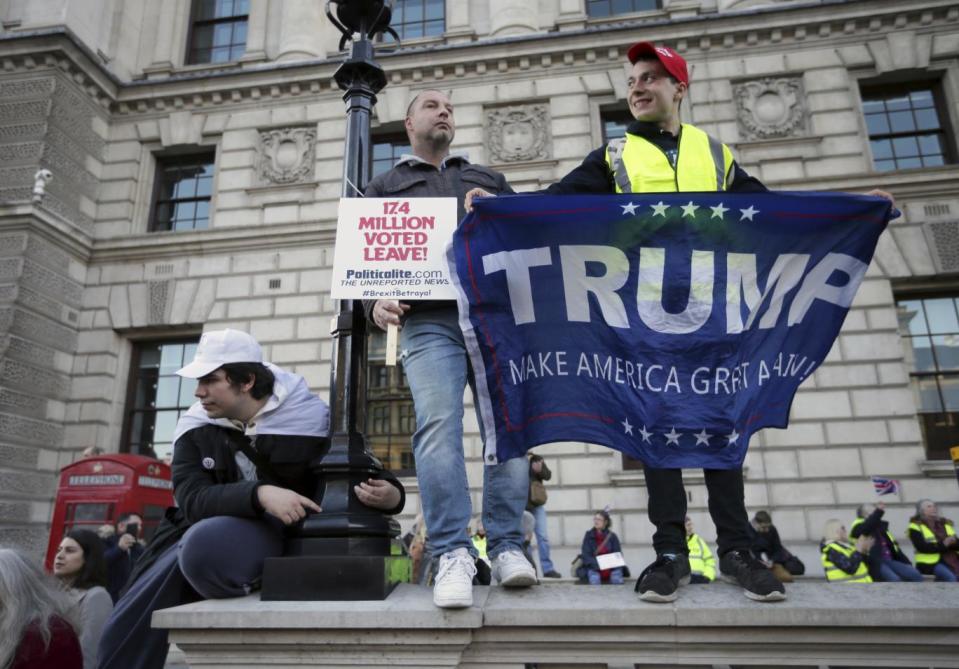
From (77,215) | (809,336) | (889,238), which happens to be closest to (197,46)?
(77,215)

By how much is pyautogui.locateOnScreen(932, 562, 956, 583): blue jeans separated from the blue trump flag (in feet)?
30.1

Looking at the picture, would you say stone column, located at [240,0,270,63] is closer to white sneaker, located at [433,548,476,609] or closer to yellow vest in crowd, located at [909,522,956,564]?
white sneaker, located at [433,548,476,609]

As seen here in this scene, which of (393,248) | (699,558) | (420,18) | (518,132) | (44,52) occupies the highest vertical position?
(420,18)

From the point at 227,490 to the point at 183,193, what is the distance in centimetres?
1521

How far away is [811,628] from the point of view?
202 centimetres

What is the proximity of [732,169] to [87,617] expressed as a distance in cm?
506

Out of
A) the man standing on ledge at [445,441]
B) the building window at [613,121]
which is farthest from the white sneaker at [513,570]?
the building window at [613,121]

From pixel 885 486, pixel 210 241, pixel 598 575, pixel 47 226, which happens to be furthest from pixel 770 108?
pixel 47 226

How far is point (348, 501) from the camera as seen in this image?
274 centimetres

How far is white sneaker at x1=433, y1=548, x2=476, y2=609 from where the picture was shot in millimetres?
2143

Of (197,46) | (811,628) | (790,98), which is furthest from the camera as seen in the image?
(197,46)

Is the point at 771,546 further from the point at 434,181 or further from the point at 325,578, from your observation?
the point at 325,578

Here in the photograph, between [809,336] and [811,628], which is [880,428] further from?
[811,628]

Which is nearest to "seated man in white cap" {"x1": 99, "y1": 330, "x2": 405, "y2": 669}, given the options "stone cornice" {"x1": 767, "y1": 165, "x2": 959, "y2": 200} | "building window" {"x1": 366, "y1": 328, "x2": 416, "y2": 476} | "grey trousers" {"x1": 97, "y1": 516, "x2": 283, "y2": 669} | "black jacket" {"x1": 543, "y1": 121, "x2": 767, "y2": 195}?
"grey trousers" {"x1": 97, "y1": 516, "x2": 283, "y2": 669}
